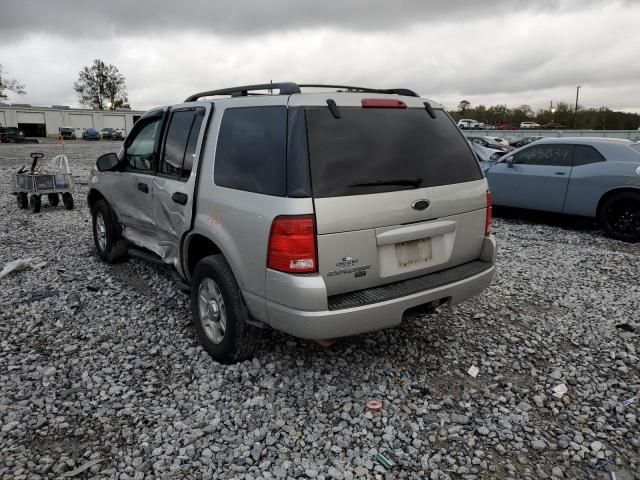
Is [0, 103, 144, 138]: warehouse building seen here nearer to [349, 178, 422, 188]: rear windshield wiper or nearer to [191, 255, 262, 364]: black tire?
[191, 255, 262, 364]: black tire

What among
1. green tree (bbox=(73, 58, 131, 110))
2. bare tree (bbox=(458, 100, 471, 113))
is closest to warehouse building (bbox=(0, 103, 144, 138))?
green tree (bbox=(73, 58, 131, 110))

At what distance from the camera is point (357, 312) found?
9.57 ft

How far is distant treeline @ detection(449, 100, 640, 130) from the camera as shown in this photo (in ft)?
190

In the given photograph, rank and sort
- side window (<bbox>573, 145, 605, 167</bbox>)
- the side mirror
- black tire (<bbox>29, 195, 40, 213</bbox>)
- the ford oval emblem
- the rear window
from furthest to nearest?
black tire (<bbox>29, 195, 40, 213</bbox>)
side window (<bbox>573, 145, 605, 167</bbox>)
the side mirror
the ford oval emblem
the rear window

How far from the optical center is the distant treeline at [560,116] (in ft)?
190

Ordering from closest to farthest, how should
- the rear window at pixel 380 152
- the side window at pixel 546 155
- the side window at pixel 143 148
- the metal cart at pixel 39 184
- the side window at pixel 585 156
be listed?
the rear window at pixel 380 152, the side window at pixel 143 148, the side window at pixel 585 156, the side window at pixel 546 155, the metal cart at pixel 39 184

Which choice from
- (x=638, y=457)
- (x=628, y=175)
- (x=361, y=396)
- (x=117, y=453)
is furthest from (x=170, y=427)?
(x=628, y=175)

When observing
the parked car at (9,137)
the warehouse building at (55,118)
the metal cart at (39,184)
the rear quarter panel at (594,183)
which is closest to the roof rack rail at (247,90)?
the rear quarter panel at (594,183)

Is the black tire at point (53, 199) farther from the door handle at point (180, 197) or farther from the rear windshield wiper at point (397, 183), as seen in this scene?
the rear windshield wiper at point (397, 183)

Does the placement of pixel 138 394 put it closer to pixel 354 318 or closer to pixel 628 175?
pixel 354 318

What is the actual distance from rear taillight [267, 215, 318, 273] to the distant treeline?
53279mm

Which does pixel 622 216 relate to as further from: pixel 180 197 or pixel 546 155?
pixel 180 197

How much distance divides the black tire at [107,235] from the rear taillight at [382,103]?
3.69 meters

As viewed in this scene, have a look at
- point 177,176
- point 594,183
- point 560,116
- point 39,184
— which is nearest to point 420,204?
point 177,176
